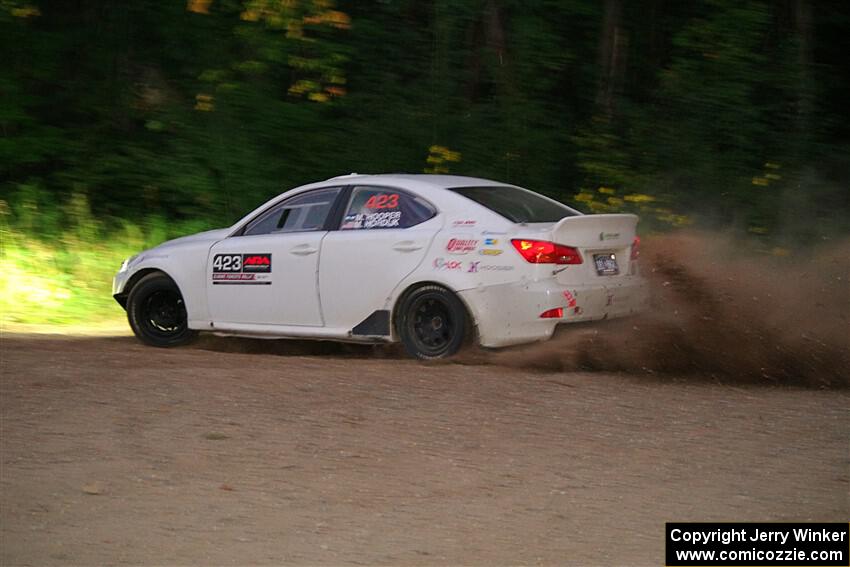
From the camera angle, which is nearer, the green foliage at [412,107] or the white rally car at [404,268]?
the white rally car at [404,268]

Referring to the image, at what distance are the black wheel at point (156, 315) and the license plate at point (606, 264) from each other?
3836 mm

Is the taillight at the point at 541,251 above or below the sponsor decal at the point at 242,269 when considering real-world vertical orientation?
above

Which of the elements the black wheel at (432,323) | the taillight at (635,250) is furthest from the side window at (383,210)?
the taillight at (635,250)

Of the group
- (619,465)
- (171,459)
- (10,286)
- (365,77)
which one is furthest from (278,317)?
(365,77)

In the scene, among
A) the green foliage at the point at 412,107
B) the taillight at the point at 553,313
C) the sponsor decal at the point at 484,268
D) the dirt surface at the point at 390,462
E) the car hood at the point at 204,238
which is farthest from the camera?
the green foliage at the point at 412,107

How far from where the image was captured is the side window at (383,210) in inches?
385

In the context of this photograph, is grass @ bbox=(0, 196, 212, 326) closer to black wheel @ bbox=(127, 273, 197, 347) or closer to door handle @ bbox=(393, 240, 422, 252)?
black wheel @ bbox=(127, 273, 197, 347)

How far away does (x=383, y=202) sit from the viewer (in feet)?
32.8

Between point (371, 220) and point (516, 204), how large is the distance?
1184mm

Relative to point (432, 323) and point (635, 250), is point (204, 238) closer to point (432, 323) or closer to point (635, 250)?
point (432, 323)

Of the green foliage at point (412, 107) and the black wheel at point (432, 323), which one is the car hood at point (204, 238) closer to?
the black wheel at point (432, 323)

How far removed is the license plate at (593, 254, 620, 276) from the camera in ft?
31.0

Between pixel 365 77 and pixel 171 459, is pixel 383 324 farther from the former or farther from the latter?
pixel 365 77

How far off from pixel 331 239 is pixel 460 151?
27.2ft
